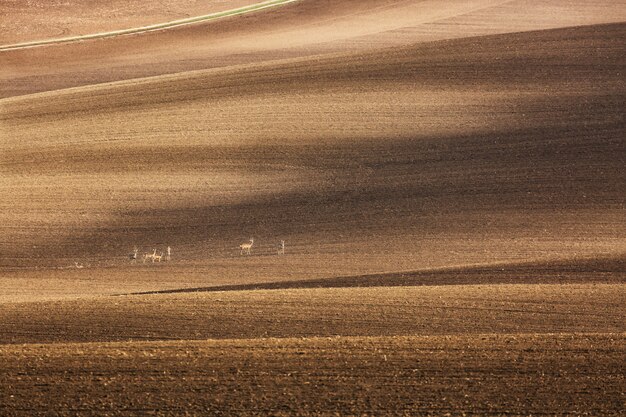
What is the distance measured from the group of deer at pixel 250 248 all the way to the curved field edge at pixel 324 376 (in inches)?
232

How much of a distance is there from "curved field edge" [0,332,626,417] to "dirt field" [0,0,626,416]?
32mm

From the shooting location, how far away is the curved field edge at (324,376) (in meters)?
9.84

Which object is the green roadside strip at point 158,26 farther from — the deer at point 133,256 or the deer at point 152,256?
the deer at point 152,256

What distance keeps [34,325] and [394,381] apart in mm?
5269

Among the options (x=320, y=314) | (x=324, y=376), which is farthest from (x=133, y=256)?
(x=324, y=376)

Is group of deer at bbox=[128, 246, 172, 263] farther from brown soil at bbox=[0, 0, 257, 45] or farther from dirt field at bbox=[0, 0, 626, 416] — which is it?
brown soil at bbox=[0, 0, 257, 45]

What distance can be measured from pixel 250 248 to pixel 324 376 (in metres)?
7.26

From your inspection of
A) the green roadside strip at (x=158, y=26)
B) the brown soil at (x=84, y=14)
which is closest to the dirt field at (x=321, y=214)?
the brown soil at (x=84, y=14)

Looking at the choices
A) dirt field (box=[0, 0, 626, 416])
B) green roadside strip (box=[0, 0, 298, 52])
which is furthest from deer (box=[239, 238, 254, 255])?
green roadside strip (box=[0, 0, 298, 52])

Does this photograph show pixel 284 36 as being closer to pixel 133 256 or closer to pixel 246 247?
pixel 246 247

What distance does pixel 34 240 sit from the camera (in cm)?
1809

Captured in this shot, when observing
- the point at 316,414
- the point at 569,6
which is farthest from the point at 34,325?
the point at 569,6

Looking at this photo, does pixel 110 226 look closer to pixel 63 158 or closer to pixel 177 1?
pixel 63 158

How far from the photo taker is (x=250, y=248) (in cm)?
1752
